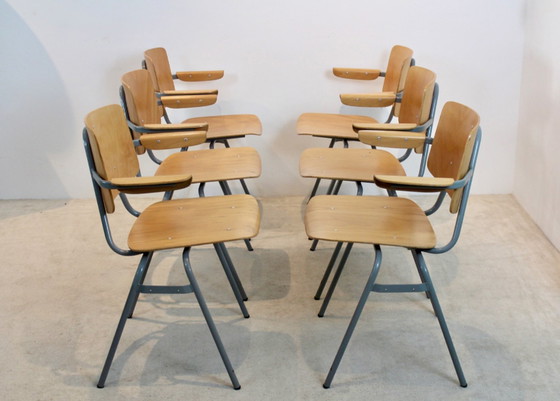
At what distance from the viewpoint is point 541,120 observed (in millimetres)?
3230

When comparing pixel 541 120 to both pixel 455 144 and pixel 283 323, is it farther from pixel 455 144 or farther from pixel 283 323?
pixel 283 323

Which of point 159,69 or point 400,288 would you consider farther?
point 159,69

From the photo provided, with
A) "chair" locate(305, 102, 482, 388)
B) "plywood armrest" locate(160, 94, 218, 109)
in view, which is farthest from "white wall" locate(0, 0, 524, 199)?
"chair" locate(305, 102, 482, 388)

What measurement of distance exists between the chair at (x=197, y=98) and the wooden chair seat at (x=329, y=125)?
0.77 feet

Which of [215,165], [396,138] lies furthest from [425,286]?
[215,165]

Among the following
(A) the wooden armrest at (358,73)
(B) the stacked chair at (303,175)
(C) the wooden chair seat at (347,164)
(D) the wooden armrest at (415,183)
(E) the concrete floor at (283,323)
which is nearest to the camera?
(D) the wooden armrest at (415,183)

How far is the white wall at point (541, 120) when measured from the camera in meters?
3.05

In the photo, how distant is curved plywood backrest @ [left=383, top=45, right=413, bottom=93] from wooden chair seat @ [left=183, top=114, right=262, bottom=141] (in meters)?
0.71

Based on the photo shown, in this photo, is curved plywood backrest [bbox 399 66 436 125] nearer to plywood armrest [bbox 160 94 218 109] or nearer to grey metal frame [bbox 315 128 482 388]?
grey metal frame [bbox 315 128 482 388]

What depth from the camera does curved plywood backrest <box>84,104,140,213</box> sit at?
2090mm

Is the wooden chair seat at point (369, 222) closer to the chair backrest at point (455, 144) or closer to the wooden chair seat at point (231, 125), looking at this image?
the chair backrest at point (455, 144)

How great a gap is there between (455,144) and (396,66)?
3.55 feet

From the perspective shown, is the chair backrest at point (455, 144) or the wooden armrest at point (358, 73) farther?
the wooden armrest at point (358, 73)

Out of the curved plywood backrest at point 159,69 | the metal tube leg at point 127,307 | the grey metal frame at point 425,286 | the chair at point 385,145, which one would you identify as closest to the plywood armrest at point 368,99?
the chair at point 385,145
